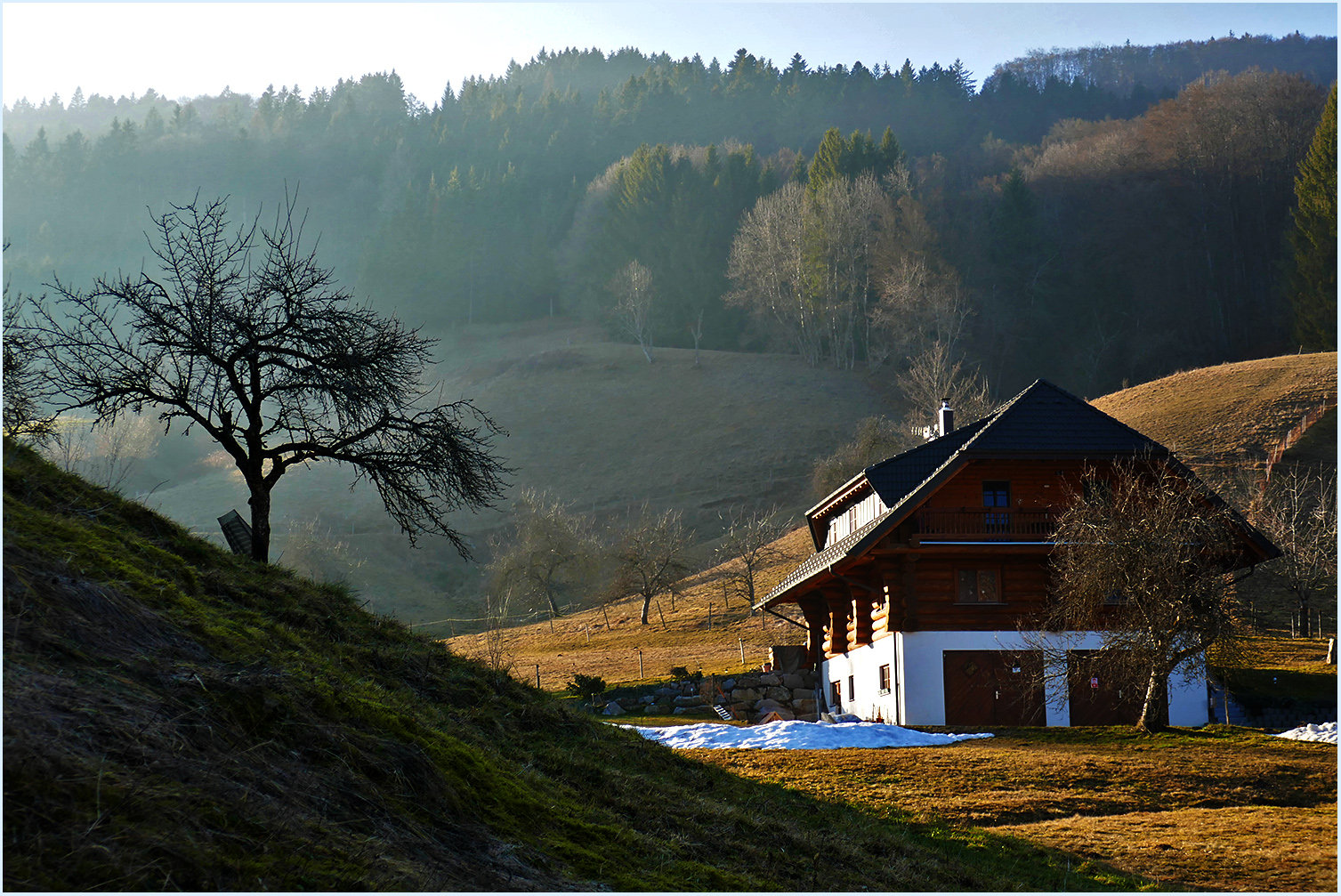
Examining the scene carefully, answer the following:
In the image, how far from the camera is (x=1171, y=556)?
22203mm

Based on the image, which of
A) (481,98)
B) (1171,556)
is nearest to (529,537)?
(1171,556)

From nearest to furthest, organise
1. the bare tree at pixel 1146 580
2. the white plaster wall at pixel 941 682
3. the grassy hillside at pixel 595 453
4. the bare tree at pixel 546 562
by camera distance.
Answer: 1. the bare tree at pixel 1146 580
2. the white plaster wall at pixel 941 682
3. the bare tree at pixel 546 562
4. the grassy hillside at pixel 595 453

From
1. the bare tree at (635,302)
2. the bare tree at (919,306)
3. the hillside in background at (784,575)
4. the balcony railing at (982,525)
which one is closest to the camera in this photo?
the balcony railing at (982,525)

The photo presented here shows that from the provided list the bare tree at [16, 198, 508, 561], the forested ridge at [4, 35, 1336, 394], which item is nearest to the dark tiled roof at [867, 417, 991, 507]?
the bare tree at [16, 198, 508, 561]

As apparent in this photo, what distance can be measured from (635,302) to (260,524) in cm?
8545

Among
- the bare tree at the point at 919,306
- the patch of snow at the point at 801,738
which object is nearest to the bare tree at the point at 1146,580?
the patch of snow at the point at 801,738

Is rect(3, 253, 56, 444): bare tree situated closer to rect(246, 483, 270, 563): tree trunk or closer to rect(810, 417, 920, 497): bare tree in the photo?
rect(246, 483, 270, 563): tree trunk

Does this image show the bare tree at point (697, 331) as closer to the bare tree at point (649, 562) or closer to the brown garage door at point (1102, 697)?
the bare tree at point (649, 562)

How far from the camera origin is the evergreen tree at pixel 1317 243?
73188mm

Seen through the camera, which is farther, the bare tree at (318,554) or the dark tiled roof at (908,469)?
the bare tree at (318,554)

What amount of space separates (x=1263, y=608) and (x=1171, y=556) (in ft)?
85.1

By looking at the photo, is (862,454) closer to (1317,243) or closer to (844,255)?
(844,255)

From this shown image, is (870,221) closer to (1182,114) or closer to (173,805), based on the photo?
(1182,114)

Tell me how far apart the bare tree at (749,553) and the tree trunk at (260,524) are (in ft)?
115
